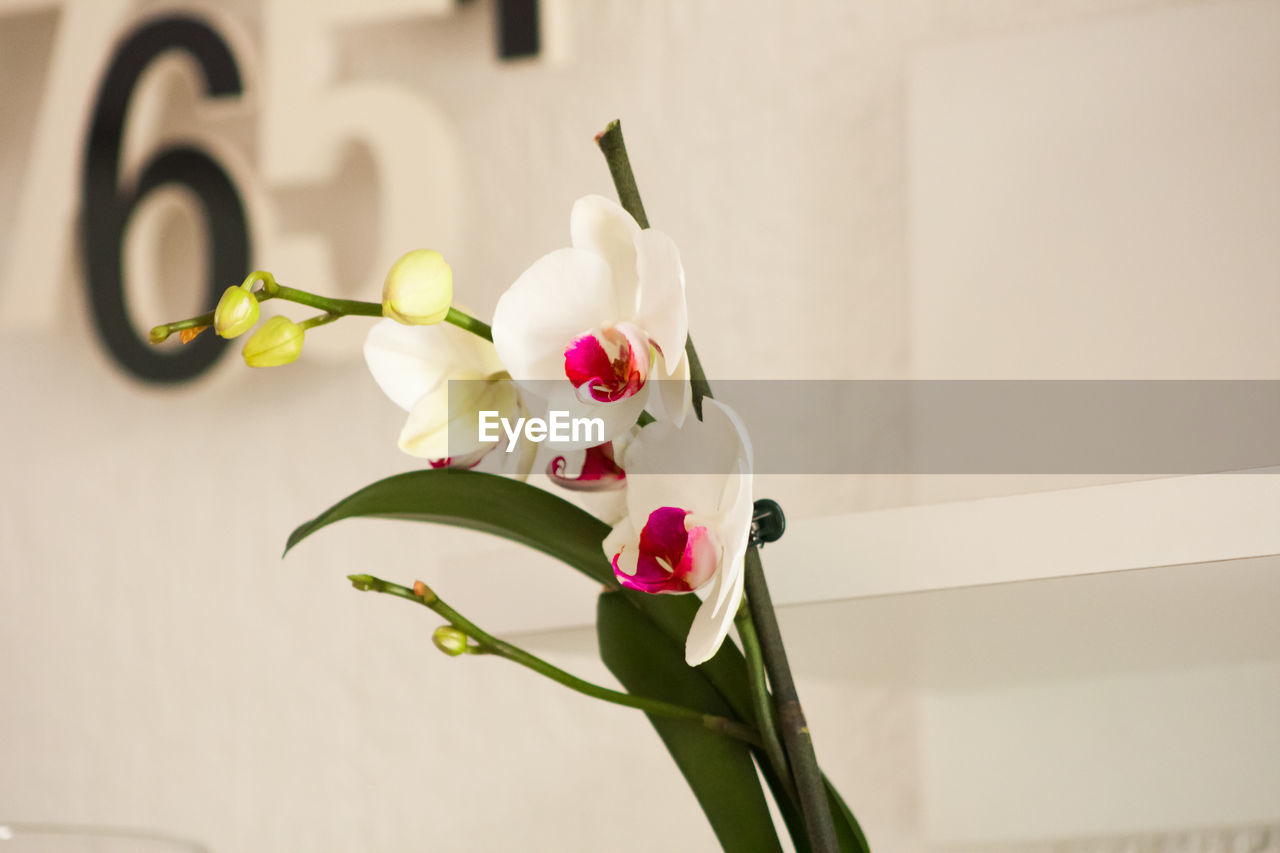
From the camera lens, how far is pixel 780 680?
0.38 meters

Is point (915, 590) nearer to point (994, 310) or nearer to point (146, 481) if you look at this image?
point (994, 310)

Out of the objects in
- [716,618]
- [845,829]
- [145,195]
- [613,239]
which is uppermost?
[145,195]

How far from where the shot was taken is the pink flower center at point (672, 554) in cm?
34

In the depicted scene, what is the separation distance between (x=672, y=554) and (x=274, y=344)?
140 millimetres

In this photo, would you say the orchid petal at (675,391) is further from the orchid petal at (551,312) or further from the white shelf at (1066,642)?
the white shelf at (1066,642)

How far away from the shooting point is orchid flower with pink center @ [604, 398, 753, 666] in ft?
1.08

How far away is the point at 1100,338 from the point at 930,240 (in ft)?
0.44

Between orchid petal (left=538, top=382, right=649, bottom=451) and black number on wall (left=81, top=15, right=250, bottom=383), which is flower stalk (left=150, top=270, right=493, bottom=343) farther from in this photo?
black number on wall (left=81, top=15, right=250, bottom=383)

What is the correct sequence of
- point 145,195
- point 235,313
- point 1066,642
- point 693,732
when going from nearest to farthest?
point 235,313, point 693,732, point 1066,642, point 145,195

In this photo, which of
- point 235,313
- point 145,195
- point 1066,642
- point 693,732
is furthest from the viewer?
point 145,195

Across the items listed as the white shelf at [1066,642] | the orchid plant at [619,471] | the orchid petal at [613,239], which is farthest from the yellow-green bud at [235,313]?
the white shelf at [1066,642]

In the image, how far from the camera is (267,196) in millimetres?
1038

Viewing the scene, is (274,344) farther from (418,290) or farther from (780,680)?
(780,680)

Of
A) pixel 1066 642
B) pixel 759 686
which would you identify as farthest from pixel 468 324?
pixel 1066 642
